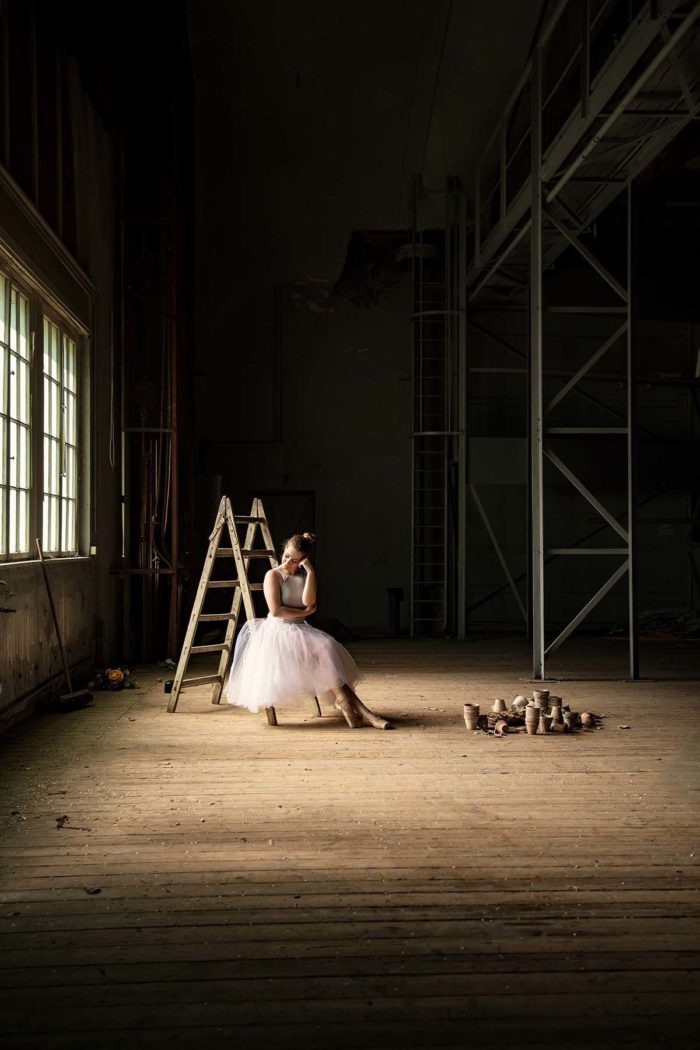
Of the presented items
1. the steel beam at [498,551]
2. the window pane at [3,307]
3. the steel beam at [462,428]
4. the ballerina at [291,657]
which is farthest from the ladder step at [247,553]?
the steel beam at [498,551]

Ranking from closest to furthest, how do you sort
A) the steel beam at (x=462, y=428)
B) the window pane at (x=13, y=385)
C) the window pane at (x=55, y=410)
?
the window pane at (x=13, y=385) → the window pane at (x=55, y=410) → the steel beam at (x=462, y=428)

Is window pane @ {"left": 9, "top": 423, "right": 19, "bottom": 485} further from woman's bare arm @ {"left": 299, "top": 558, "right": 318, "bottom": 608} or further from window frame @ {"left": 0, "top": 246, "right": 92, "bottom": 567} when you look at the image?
woman's bare arm @ {"left": 299, "top": 558, "right": 318, "bottom": 608}

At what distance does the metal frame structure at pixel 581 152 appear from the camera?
577cm

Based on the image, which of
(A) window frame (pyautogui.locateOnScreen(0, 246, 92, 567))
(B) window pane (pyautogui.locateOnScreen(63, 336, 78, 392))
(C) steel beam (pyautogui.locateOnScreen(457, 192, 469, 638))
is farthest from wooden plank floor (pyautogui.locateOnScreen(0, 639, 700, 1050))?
(C) steel beam (pyautogui.locateOnScreen(457, 192, 469, 638))

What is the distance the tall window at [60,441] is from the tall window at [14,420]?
0.37 meters

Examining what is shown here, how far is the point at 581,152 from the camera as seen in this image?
6992 millimetres

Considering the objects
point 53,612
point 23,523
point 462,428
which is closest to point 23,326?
point 23,523

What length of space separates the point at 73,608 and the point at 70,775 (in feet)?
9.22

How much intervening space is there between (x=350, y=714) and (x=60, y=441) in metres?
3.35

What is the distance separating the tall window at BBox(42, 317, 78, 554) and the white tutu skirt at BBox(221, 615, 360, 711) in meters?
2.05

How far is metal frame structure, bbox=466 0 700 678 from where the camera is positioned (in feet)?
18.9

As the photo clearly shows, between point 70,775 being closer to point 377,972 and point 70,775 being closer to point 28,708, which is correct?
point 28,708

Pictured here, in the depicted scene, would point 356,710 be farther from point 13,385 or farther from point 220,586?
point 13,385

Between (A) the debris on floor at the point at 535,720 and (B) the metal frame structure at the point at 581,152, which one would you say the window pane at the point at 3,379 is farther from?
(B) the metal frame structure at the point at 581,152
